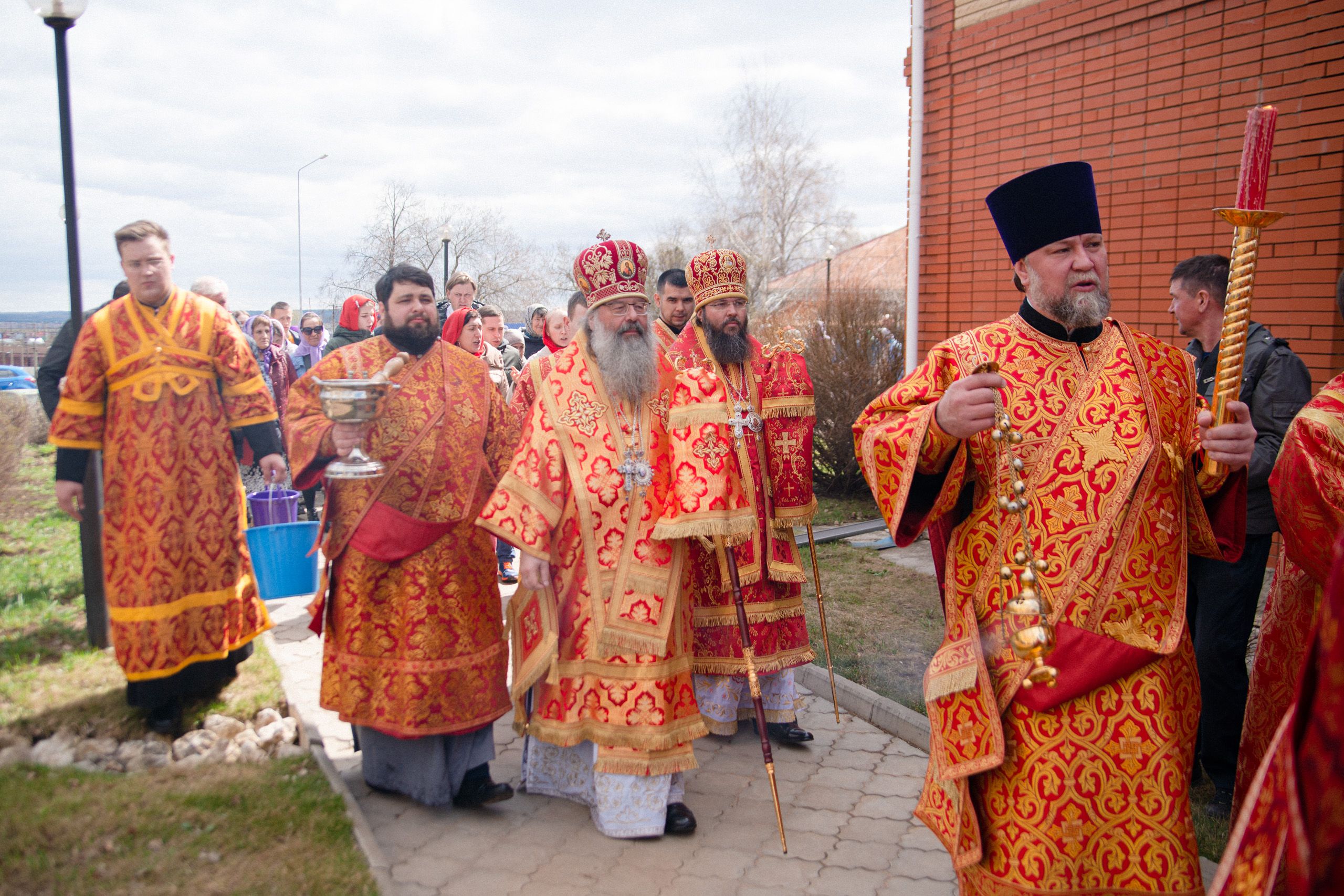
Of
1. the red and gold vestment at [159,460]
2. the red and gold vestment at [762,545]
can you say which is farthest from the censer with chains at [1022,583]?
the red and gold vestment at [159,460]

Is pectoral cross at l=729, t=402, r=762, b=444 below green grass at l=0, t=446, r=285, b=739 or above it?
above

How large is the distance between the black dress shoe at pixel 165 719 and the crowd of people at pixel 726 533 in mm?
36

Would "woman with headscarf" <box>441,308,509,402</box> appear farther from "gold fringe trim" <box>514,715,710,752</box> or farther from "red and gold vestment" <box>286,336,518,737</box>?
"gold fringe trim" <box>514,715,710,752</box>

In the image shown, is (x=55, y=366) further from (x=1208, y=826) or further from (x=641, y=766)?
(x=1208, y=826)

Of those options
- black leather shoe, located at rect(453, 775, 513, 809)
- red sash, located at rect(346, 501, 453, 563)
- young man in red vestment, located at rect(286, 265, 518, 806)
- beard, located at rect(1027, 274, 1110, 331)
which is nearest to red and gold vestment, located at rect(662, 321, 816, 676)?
young man in red vestment, located at rect(286, 265, 518, 806)

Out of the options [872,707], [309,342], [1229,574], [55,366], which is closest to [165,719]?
[55,366]

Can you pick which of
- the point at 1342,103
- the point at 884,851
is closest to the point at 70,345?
the point at 884,851

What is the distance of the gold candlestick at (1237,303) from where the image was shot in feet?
6.64

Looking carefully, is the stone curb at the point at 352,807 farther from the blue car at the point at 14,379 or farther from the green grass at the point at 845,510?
the green grass at the point at 845,510

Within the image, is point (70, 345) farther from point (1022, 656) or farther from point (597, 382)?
point (1022, 656)

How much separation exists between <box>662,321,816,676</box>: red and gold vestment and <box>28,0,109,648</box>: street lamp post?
3079mm

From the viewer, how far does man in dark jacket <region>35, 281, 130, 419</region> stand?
4926 millimetres

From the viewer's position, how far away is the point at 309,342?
1109 cm

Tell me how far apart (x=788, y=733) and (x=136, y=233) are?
3.84 m
